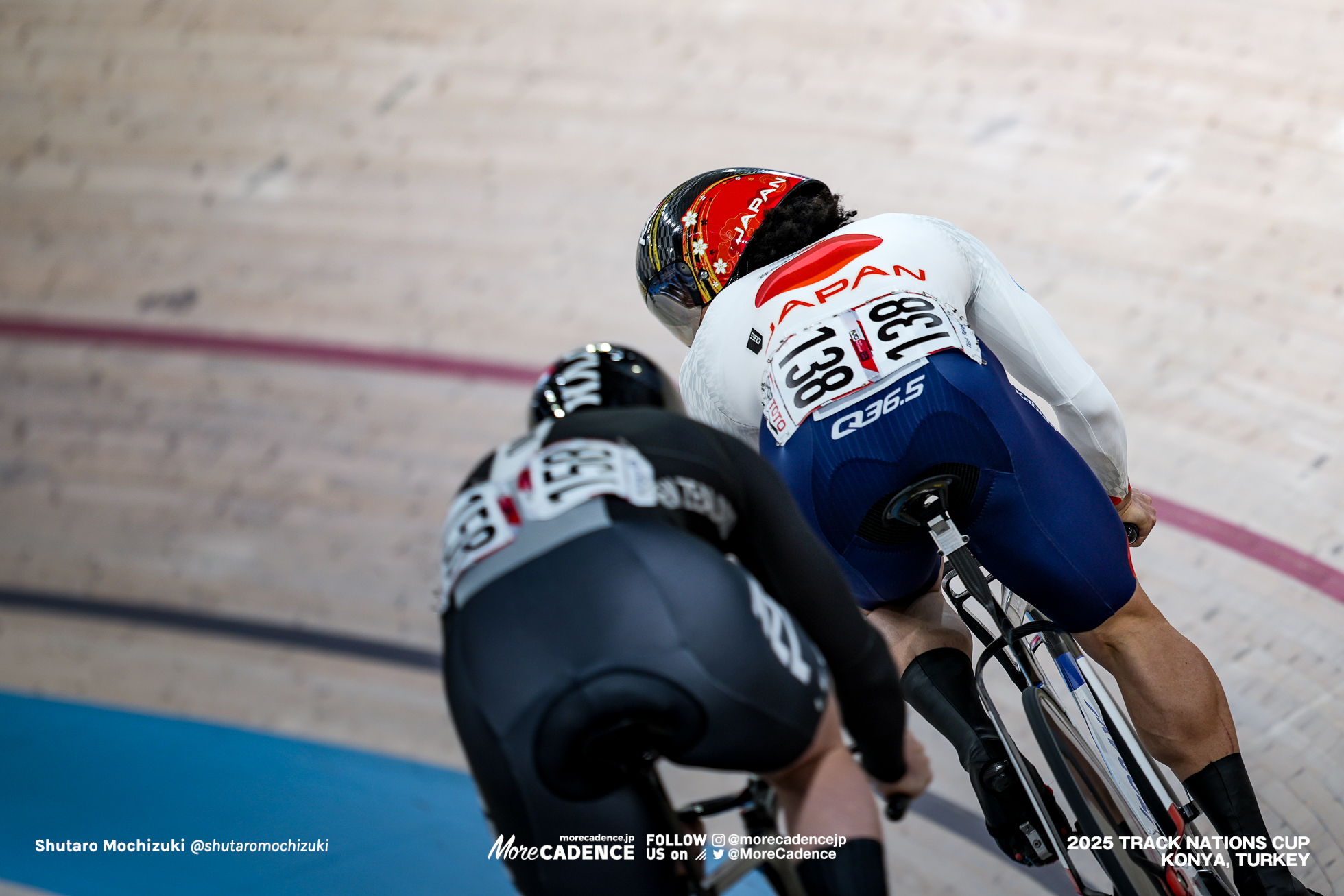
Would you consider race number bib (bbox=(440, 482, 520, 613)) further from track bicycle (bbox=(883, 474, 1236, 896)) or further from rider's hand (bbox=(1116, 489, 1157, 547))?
rider's hand (bbox=(1116, 489, 1157, 547))

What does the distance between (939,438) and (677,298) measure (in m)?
0.60

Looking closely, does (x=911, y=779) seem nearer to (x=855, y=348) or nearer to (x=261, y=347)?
(x=855, y=348)

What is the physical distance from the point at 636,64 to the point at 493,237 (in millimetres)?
859

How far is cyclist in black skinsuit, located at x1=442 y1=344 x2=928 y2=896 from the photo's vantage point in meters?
1.11

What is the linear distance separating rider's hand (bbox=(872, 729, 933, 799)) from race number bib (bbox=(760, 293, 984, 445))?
1.52 feet

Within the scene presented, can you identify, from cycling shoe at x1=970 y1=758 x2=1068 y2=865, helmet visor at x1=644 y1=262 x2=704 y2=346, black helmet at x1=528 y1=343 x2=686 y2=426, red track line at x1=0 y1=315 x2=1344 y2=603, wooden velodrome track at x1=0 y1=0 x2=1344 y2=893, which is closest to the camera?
black helmet at x1=528 y1=343 x2=686 y2=426

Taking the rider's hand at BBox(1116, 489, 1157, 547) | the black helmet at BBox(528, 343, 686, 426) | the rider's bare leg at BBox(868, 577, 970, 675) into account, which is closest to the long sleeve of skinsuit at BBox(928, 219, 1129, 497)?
the rider's hand at BBox(1116, 489, 1157, 547)

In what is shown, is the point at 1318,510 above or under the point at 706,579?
under

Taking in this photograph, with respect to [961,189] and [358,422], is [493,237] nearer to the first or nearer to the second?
[358,422]

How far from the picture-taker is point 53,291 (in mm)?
3879

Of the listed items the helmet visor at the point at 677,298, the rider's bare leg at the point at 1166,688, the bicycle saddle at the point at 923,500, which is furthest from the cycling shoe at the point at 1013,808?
the helmet visor at the point at 677,298

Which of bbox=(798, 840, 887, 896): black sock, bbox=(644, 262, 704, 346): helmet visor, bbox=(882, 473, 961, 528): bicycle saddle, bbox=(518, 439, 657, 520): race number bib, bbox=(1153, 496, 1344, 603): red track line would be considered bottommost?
bbox=(1153, 496, 1344, 603): red track line

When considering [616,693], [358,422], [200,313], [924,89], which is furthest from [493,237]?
[616,693]

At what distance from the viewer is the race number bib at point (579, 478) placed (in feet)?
3.88
